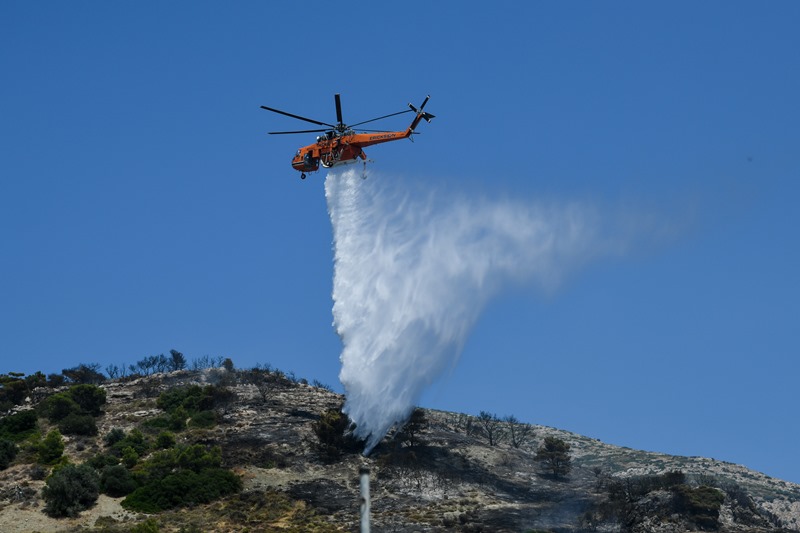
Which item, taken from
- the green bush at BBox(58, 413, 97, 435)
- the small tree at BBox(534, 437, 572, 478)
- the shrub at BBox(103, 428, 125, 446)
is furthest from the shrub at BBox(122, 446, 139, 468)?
the small tree at BBox(534, 437, 572, 478)

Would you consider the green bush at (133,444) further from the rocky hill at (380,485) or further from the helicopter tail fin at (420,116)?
the helicopter tail fin at (420,116)

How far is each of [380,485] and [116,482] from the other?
1847 centimetres

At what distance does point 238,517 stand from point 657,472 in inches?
1655

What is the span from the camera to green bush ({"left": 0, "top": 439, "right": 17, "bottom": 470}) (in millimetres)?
77438

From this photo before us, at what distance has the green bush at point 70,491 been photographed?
6919 centimetres

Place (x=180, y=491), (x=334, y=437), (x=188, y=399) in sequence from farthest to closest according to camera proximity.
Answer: (x=188, y=399), (x=334, y=437), (x=180, y=491)

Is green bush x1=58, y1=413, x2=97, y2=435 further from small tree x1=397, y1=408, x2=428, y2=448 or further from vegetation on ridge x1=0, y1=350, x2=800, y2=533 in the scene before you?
small tree x1=397, y1=408, x2=428, y2=448

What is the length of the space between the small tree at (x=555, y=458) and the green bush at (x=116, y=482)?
3233 centimetres

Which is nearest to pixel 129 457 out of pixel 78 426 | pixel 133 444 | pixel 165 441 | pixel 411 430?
pixel 133 444

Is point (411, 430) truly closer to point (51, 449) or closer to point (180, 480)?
point (180, 480)

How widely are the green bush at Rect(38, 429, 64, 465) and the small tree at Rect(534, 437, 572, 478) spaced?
37564 mm

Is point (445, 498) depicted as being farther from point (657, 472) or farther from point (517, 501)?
point (657, 472)

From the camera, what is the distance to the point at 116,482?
72875mm

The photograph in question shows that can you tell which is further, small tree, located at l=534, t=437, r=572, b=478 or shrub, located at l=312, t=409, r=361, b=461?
small tree, located at l=534, t=437, r=572, b=478
